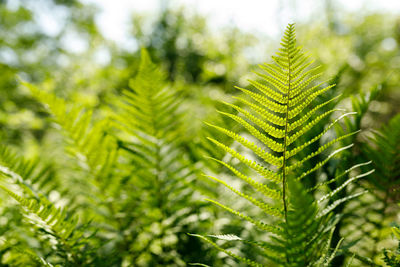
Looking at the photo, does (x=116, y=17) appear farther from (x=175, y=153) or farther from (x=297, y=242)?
(x=297, y=242)

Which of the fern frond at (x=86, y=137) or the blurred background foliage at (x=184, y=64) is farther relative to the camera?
the blurred background foliage at (x=184, y=64)

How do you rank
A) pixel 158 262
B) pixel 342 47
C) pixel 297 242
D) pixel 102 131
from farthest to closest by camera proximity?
pixel 342 47 → pixel 102 131 → pixel 158 262 → pixel 297 242

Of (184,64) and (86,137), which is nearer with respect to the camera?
(86,137)

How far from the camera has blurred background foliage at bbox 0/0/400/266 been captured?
0.89 meters

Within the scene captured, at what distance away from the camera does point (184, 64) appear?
4.97 meters

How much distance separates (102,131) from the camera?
2.75ft

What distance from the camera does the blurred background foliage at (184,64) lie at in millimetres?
893

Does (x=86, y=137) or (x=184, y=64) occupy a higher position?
(x=184, y=64)

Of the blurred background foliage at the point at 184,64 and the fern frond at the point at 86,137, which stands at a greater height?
the blurred background foliage at the point at 184,64

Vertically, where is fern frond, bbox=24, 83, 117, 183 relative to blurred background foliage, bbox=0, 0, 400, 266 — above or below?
below

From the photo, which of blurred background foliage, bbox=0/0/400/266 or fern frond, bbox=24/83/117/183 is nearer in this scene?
fern frond, bbox=24/83/117/183

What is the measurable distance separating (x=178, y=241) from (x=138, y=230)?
12 cm

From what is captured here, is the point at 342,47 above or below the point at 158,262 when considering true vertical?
above

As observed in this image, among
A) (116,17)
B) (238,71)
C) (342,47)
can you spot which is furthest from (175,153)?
(116,17)
